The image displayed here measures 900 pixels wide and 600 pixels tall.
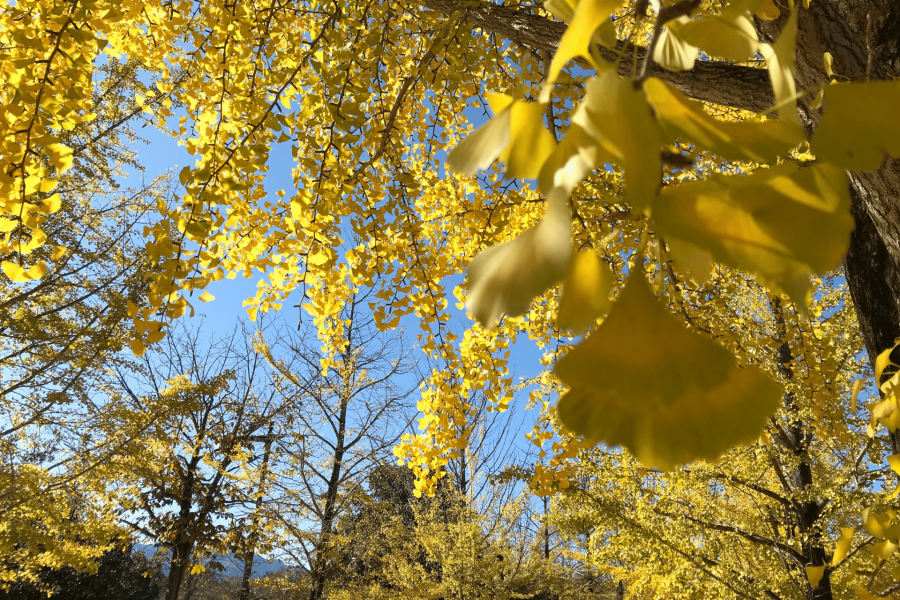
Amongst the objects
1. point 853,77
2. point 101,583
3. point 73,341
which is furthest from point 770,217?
point 101,583

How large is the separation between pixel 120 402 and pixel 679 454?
6473 mm

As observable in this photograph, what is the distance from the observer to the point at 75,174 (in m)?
5.27

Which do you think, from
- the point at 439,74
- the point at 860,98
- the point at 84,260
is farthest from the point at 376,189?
the point at 84,260

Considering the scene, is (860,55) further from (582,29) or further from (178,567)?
(178,567)

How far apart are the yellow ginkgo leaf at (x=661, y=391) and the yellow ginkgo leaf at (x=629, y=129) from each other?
0.12 feet

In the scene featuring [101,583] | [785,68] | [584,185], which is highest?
[584,185]

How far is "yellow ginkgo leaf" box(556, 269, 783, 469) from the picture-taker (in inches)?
4.8

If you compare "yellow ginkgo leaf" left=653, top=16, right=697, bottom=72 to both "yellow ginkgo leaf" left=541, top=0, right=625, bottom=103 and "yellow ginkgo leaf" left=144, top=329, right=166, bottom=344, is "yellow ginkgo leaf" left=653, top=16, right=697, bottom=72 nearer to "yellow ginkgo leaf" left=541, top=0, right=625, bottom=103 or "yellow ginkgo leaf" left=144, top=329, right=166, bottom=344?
"yellow ginkgo leaf" left=541, top=0, right=625, bottom=103

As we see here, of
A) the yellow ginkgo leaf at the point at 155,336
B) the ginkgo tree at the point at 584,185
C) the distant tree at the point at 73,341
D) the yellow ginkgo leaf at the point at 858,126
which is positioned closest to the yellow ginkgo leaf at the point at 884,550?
the ginkgo tree at the point at 584,185

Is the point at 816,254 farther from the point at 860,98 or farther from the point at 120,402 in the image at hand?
the point at 120,402

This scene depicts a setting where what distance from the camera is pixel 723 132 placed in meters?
0.13

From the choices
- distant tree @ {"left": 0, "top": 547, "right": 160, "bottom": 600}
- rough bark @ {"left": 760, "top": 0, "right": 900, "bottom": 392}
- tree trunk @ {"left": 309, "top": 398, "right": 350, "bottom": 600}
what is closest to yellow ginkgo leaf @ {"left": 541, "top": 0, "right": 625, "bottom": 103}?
rough bark @ {"left": 760, "top": 0, "right": 900, "bottom": 392}

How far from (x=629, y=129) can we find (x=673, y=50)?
82mm

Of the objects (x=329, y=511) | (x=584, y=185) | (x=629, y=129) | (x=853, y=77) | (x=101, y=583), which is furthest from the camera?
(x=101, y=583)
